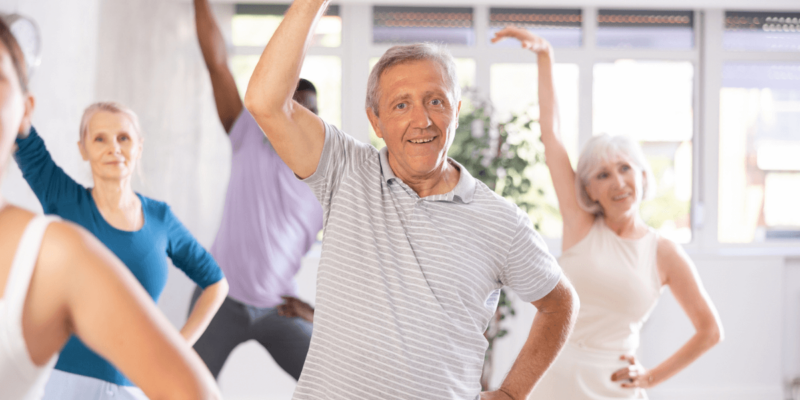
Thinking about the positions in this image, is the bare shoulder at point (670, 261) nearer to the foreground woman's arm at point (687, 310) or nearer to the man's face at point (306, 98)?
the foreground woman's arm at point (687, 310)

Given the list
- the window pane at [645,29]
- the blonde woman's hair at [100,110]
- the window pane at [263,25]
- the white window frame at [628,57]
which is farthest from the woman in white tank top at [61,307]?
the window pane at [645,29]

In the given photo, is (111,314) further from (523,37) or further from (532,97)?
(532,97)

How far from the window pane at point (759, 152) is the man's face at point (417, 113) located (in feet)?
14.9

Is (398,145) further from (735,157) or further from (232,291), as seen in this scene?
(735,157)

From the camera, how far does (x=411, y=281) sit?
1.25 metres

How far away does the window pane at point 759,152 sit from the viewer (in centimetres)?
511

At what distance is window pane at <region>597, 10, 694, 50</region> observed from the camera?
5.12 metres

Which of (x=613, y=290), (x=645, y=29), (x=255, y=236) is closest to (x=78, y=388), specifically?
(x=255, y=236)

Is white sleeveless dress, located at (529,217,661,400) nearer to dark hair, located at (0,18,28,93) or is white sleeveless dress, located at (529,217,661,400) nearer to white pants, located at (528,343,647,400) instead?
white pants, located at (528,343,647,400)

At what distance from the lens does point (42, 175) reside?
178 centimetres

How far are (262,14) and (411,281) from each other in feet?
13.8

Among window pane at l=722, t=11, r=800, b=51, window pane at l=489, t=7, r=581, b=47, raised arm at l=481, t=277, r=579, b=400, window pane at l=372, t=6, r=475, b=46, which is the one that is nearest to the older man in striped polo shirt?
raised arm at l=481, t=277, r=579, b=400

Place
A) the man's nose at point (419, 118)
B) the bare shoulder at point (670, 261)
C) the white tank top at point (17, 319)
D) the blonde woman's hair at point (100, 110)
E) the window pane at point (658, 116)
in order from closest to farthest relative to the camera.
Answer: the white tank top at point (17, 319), the man's nose at point (419, 118), the blonde woman's hair at point (100, 110), the bare shoulder at point (670, 261), the window pane at point (658, 116)

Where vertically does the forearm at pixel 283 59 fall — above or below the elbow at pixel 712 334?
above
